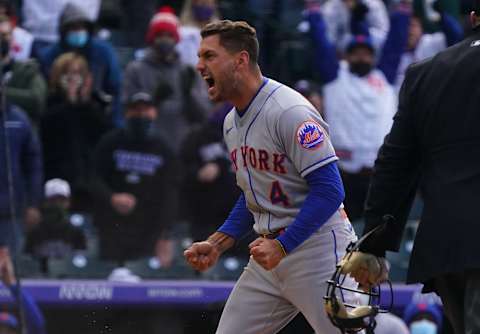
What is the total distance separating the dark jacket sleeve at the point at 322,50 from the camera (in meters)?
9.29

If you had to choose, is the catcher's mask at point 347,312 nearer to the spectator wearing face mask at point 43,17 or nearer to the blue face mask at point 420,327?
the blue face mask at point 420,327

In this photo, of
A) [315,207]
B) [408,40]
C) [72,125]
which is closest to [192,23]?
[72,125]

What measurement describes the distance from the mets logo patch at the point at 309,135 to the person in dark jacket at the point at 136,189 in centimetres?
392

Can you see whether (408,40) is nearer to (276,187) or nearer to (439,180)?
(276,187)

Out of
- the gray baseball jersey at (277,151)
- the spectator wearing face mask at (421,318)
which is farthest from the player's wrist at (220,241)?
the spectator wearing face mask at (421,318)

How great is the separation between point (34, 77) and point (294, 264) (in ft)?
13.5

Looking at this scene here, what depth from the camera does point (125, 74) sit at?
8789 millimetres

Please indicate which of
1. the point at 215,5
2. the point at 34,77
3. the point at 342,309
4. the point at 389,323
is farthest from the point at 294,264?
the point at 215,5

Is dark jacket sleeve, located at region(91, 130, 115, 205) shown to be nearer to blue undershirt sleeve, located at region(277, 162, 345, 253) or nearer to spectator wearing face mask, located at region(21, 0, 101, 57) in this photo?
spectator wearing face mask, located at region(21, 0, 101, 57)

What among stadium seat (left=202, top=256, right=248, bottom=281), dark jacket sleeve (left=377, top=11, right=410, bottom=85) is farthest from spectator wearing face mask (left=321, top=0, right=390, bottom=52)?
stadium seat (left=202, top=256, right=248, bottom=281)

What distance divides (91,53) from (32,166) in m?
1.05

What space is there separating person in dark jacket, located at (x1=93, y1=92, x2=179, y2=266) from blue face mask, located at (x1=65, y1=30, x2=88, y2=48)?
60cm

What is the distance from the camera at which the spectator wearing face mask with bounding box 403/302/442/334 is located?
28.3 feet

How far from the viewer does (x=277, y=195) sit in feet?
15.7
